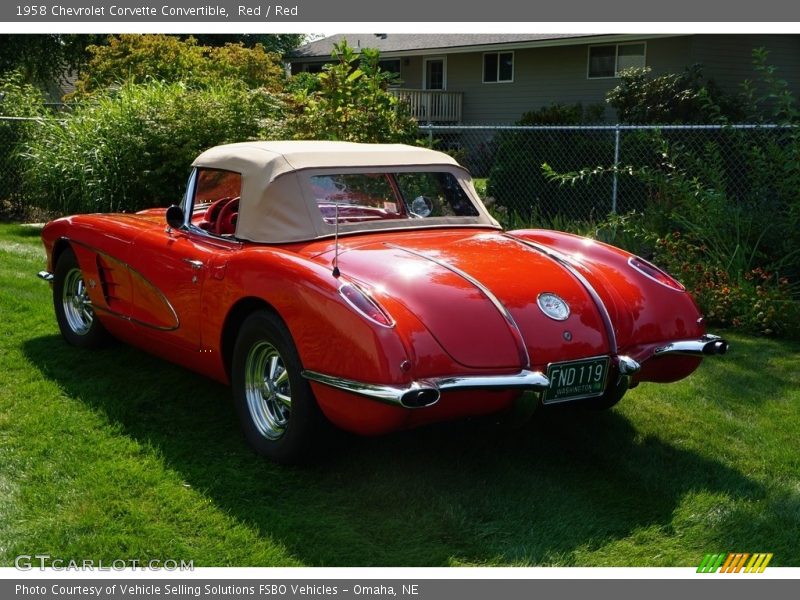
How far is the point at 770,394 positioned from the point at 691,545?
7.56 ft

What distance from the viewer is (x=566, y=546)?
3.78m

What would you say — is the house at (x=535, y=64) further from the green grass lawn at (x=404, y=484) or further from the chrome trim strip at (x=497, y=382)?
the chrome trim strip at (x=497, y=382)

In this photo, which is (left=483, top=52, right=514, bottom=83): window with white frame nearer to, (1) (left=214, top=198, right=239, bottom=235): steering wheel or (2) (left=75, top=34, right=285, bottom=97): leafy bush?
(2) (left=75, top=34, right=285, bottom=97): leafy bush

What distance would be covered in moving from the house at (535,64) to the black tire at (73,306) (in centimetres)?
1377

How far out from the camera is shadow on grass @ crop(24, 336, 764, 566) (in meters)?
3.81

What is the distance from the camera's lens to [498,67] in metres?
25.4

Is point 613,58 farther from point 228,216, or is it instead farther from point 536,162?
point 228,216

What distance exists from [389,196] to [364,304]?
5.11 ft

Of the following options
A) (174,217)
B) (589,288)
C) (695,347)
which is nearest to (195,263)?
(174,217)

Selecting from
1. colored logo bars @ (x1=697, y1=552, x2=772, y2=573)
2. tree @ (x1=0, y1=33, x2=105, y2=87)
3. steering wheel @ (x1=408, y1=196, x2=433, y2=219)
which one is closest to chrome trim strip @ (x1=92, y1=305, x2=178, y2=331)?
steering wheel @ (x1=408, y1=196, x2=433, y2=219)

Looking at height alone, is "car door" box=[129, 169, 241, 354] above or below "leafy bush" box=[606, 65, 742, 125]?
below

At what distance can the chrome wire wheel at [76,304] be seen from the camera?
21.2 feet

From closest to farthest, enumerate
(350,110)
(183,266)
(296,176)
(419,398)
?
(419,398) → (296,176) → (183,266) → (350,110)

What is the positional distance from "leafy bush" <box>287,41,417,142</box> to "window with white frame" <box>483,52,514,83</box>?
1484 centimetres
